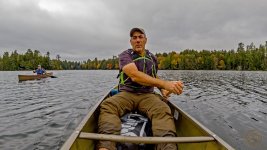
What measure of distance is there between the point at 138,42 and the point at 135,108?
4.71 ft

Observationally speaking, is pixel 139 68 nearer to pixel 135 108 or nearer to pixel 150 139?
pixel 135 108

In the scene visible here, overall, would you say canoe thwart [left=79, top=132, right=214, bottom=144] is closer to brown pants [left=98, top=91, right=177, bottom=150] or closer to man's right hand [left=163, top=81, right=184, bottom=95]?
brown pants [left=98, top=91, right=177, bottom=150]

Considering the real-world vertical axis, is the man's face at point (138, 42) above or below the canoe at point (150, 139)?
above

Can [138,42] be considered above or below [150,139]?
above

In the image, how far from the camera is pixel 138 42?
5199 mm

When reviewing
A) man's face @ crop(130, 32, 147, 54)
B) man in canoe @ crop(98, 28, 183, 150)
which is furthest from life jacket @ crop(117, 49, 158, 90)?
man's face @ crop(130, 32, 147, 54)

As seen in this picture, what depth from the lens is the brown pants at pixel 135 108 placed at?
4008mm

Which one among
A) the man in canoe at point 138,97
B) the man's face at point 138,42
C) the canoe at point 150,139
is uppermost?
the man's face at point 138,42

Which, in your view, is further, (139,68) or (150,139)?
(139,68)

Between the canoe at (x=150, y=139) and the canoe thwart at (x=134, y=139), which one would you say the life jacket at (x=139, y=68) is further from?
the canoe thwart at (x=134, y=139)

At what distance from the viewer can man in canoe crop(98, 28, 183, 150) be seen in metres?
4.08

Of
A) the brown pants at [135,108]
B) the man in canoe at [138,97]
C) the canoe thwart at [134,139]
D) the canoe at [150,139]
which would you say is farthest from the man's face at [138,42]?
the canoe thwart at [134,139]

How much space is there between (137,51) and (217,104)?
10.3 meters

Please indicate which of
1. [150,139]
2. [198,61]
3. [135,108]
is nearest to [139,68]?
[135,108]
